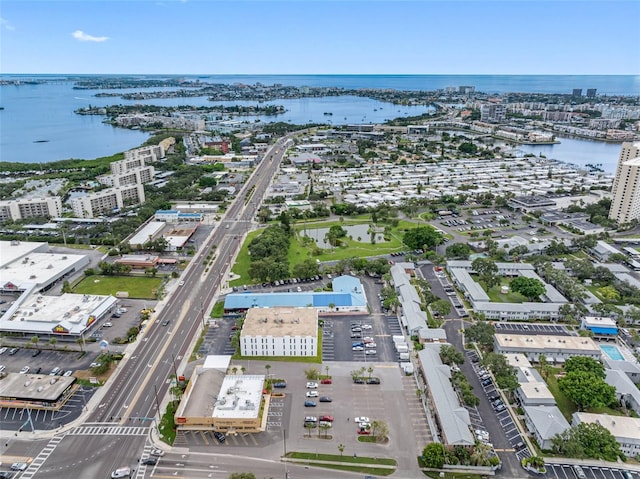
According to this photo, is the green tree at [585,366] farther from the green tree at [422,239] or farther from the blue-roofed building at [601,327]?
the green tree at [422,239]

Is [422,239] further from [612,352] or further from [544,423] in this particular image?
[544,423]

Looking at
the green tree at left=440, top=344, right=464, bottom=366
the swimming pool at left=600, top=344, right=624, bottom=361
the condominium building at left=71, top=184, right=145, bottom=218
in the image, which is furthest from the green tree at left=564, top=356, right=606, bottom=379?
the condominium building at left=71, top=184, right=145, bottom=218

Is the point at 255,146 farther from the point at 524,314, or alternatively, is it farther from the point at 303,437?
the point at 303,437

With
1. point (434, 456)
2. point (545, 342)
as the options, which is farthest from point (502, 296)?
point (434, 456)

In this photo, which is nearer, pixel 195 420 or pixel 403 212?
pixel 195 420

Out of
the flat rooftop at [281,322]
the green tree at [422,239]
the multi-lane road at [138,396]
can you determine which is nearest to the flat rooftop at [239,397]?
the multi-lane road at [138,396]

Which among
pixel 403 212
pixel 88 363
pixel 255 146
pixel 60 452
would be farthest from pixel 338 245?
pixel 255 146

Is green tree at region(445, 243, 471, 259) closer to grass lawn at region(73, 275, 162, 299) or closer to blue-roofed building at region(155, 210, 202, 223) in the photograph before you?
grass lawn at region(73, 275, 162, 299)
